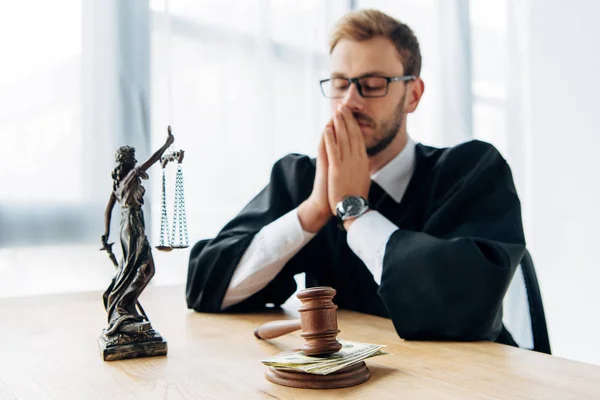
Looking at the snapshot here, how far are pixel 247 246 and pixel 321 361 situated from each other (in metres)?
0.74

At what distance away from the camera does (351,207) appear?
1.38 meters

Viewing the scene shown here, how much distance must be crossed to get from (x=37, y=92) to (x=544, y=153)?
8.11 ft

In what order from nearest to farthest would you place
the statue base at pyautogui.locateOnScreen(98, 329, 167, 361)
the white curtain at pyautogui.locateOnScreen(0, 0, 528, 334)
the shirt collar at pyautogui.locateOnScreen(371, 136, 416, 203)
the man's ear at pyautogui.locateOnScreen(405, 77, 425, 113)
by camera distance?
the statue base at pyautogui.locateOnScreen(98, 329, 167, 361) → the shirt collar at pyautogui.locateOnScreen(371, 136, 416, 203) → the man's ear at pyautogui.locateOnScreen(405, 77, 425, 113) → the white curtain at pyautogui.locateOnScreen(0, 0, 528, 334)

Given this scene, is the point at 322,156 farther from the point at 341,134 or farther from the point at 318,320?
the point at 318,320

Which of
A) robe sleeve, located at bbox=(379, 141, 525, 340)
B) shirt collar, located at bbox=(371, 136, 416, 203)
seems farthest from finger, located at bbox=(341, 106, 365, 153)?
robe sleeve, located at bbox=(379, 141, 525, 340)

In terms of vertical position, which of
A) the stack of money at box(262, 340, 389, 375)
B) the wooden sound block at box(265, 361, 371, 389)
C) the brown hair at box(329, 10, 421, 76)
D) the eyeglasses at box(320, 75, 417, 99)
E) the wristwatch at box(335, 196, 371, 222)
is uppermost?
the brown hair at box(329, 10, 421, 76)

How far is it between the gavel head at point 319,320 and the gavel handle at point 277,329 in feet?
0.44

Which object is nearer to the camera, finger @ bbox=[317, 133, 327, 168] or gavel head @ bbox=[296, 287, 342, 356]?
gavel head @ bbox=[296, 287, 342, 356]

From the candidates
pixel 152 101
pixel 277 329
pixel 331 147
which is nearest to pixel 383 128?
pixel 331 147

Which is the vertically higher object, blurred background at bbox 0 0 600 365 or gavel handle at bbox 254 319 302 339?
blurred background at bbox 0 0 600 365

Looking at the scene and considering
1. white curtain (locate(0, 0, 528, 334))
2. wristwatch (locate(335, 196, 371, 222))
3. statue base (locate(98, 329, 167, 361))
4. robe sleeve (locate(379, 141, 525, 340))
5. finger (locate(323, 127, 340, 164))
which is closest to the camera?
statue base (locate(98, 329, 167, 361))

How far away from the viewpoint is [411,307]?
112cm

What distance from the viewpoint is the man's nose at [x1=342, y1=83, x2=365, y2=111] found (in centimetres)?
156

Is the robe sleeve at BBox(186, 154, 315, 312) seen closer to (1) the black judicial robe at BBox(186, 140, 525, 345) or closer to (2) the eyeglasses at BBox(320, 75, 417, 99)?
(1) the black judicial robe at BBox(186, 140, 525, 345)
